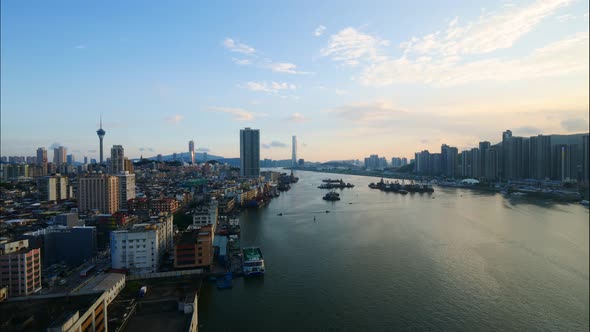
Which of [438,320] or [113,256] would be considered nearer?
[438,320]

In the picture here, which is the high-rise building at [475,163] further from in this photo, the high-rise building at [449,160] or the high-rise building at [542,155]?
the high-rise building at [542,155]

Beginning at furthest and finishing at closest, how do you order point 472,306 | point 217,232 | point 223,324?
point 217,232, point 472,306, point 223,324

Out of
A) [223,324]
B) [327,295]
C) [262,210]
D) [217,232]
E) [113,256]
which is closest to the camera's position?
[223,324]

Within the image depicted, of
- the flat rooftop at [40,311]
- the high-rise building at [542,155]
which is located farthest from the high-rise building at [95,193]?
the high-rise building at [542,155]

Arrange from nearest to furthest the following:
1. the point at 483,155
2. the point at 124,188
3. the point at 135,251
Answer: the point at 135,251, the point at 124,188, the point at 483,155

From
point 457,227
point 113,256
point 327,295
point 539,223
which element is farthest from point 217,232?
point 539,223

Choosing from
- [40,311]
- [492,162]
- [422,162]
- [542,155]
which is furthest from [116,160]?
[422,162]

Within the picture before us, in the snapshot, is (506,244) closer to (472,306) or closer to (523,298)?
(523,298)

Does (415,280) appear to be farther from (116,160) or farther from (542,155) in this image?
(116,160)
